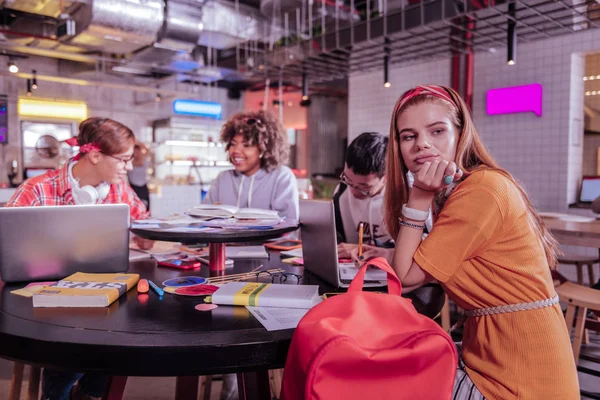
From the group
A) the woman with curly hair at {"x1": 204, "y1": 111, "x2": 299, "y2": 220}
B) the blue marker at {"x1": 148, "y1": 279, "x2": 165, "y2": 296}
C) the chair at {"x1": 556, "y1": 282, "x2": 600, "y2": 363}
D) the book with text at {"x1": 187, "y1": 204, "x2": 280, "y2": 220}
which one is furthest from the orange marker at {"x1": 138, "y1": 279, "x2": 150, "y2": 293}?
the chair at {"x1": 556, "y1": 282, "x2": 600, "y2": 363}

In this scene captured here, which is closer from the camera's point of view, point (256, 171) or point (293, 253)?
point (293, 253)

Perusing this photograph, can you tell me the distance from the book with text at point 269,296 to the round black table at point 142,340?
30mm

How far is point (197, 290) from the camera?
1407 mm

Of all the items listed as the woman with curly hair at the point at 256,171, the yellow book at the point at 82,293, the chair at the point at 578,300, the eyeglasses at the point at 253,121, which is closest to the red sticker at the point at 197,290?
the yellow book at the point at 82,293

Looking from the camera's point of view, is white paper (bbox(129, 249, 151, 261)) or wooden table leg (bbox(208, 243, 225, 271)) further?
white paper (bbox(129, 249, 151, 261))

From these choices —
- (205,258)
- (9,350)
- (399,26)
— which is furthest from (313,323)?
(399,26)

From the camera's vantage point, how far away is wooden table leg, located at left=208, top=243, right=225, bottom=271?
5.60 ft

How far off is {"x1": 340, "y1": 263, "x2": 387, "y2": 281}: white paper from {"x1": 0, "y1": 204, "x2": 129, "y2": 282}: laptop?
768 mm

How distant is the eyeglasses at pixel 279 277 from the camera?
1.56 m

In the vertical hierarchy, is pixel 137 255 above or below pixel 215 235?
below

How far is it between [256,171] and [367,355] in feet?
7.47

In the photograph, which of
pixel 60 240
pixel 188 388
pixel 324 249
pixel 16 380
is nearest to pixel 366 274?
pixel 324 249

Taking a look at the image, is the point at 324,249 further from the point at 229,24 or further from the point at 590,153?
the point at 229,24

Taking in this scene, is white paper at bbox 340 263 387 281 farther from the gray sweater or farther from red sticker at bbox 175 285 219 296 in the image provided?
the gray sweater
